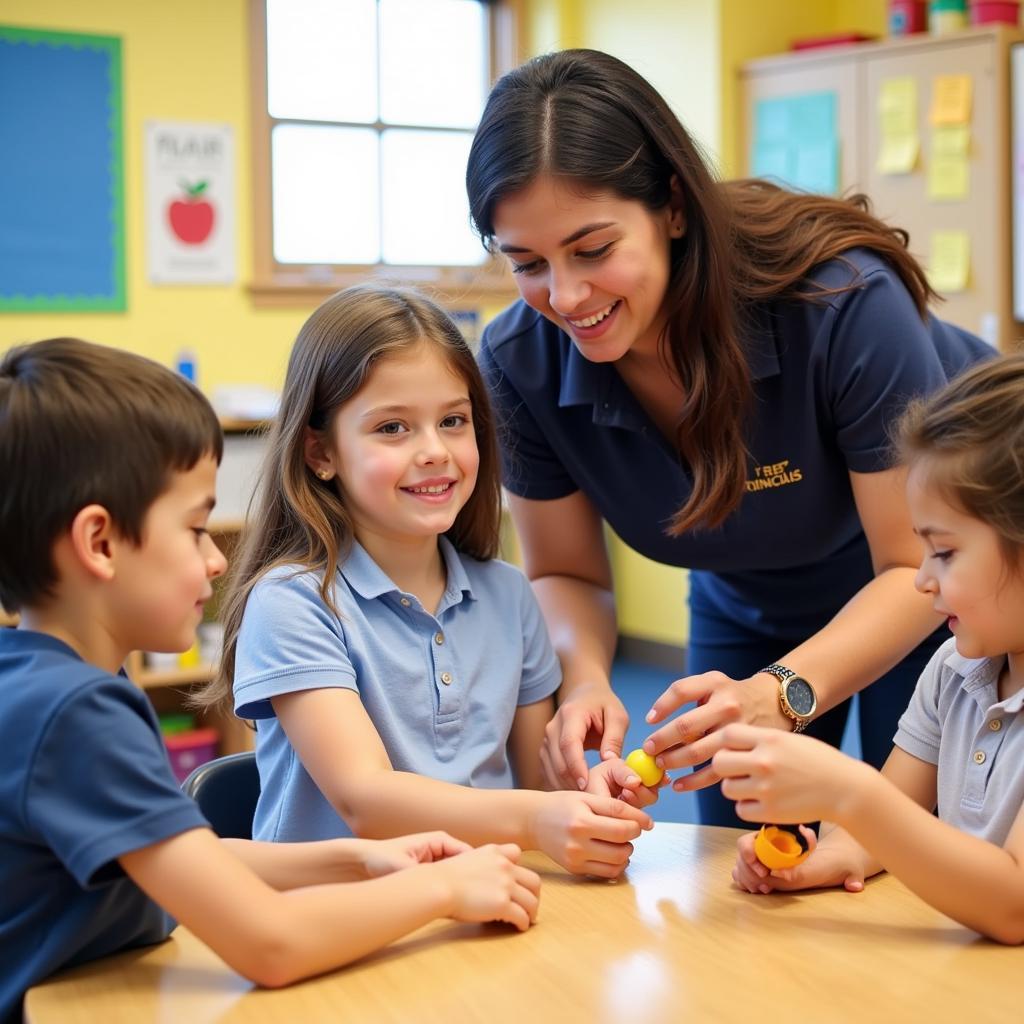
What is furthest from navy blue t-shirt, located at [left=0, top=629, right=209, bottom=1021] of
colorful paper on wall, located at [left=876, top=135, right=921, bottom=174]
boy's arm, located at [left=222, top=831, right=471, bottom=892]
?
colorful paper on wall, located at [left=876, top=135, right=921, bottom=174]

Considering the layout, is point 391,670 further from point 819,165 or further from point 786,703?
point 819,165

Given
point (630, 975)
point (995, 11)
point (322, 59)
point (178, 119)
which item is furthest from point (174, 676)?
point (995, 11)

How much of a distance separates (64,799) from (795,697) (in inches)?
31.8

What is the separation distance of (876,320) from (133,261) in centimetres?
347

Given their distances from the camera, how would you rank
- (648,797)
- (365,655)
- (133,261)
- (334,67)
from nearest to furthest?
(648,797) < (365,655) < (133,261) < (334,67)

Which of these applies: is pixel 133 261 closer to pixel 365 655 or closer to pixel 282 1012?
pixel 365 655

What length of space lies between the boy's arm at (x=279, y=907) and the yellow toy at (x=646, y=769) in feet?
0.96

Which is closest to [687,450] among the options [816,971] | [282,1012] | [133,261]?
[816,971]

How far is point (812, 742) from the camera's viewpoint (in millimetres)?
1164

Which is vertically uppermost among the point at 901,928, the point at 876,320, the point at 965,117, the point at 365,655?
the point at 965,117

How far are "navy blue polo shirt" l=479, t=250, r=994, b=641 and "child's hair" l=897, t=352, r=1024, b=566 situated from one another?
33 cm

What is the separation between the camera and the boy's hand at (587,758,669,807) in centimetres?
140

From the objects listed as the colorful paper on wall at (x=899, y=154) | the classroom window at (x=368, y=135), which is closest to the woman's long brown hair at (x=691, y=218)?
the colorful paper on wall at (x=899, y=154)

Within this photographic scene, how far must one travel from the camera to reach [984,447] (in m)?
1.25
